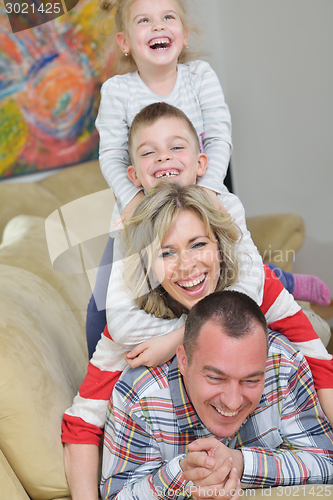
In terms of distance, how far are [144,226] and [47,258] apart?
0.70 meters

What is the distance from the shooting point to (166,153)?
96cm

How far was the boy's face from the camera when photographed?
961 mm

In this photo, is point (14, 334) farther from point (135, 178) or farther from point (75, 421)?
point (135, 178)

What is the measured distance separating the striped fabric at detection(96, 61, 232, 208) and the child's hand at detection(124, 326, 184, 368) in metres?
0.41

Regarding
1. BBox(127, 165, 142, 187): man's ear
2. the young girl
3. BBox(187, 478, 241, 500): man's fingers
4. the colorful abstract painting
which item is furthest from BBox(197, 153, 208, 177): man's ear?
the colorful abstract painting

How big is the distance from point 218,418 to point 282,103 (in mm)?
1095

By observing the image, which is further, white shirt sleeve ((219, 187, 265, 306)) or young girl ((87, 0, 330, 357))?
young girl ((87, 0, 330, 357))

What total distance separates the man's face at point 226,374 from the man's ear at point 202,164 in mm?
388

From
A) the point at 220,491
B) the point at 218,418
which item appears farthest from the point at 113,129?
the point at 220,491

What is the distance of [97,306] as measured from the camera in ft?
3.94

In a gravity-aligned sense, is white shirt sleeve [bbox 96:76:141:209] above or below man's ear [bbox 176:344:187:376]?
above

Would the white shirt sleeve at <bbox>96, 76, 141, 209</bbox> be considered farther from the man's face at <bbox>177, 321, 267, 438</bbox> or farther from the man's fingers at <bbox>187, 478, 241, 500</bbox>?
the man's fingers at <bbox>187, 478, 241, 500</bbox>

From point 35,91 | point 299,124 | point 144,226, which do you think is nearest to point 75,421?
point 144,226

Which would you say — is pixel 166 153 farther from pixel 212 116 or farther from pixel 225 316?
pixel 225 316
